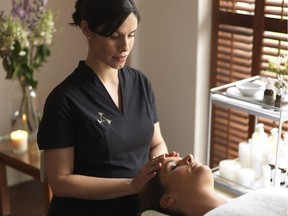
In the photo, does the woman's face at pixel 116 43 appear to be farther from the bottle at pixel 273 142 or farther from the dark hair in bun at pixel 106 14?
the bottle at pixel 273 142

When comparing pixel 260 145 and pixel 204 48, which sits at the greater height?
pixel 204 48

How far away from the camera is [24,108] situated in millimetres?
2924

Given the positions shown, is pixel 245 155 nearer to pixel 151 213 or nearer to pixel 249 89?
pixel 249 89

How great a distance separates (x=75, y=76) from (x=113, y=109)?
6.8 inches

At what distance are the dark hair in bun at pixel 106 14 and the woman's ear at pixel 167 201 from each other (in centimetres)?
55

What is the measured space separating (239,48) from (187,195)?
1.43m

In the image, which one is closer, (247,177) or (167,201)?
(167,201)

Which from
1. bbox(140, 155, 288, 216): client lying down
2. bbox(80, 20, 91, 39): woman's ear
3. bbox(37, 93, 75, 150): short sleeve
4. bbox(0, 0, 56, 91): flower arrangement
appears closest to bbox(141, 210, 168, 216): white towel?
bbox(140, 155, 288, 216): client lying down

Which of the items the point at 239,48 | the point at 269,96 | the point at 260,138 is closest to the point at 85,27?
the point at 269,96

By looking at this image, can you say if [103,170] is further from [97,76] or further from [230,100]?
[230,100]

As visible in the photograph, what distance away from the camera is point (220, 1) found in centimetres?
281

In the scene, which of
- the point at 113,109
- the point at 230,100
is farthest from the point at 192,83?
the point at 113,109

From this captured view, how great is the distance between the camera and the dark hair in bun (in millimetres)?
1533

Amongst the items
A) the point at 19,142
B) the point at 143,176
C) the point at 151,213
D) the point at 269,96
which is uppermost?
the point at 269,96
